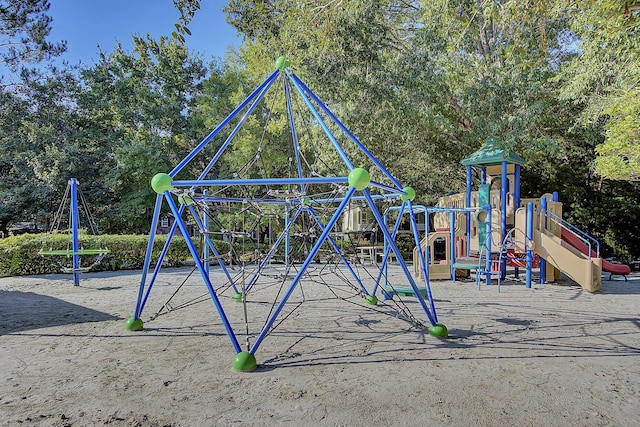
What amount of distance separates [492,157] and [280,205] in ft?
16.1

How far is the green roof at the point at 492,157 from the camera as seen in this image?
972cm

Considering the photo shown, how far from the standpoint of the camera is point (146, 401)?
9.52ft

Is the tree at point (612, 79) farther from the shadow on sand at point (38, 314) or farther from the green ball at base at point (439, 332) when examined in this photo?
the shadow on sand at point (38, 314)

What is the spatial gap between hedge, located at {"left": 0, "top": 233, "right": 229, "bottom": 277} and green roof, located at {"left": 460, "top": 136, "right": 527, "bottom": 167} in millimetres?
8878

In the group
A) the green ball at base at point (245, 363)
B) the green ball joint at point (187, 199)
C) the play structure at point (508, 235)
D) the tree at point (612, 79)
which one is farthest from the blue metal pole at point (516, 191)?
the green ball at base at point (245, 363)

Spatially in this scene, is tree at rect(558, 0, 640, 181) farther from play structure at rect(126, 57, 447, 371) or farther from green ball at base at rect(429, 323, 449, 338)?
green ball at base at rect(429, 323, 449, 338)

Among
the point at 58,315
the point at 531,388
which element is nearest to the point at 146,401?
the point at 531,388

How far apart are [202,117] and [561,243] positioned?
51.2 feet

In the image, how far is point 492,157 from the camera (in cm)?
980

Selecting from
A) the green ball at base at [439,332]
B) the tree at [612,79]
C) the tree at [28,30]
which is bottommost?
the green ball at base at [439,332]

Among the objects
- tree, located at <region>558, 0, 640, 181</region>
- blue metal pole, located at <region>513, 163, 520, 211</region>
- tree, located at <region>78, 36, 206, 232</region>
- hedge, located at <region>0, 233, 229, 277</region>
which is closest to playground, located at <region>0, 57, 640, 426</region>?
blue metal pole, located at <region>513, 163, 520, 211</region>

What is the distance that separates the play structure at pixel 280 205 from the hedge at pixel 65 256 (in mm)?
662

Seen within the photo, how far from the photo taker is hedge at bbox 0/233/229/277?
10.8m

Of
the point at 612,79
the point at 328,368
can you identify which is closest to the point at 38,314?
the point at 328,368
